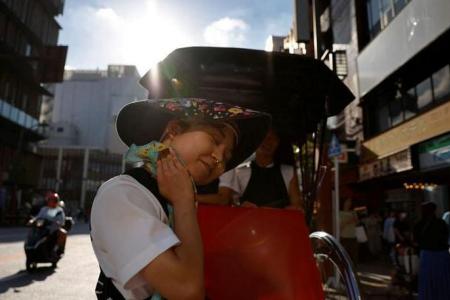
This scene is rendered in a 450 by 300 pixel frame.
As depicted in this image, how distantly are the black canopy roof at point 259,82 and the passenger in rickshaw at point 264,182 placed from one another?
38 cm

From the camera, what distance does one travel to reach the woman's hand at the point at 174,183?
120 centimetres

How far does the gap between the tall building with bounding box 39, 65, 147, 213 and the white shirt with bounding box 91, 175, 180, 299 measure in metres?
74.3

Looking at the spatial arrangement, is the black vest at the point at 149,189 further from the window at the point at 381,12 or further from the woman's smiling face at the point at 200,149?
the window at the point at 381,12

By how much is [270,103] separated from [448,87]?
977 cm

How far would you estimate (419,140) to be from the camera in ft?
40.2

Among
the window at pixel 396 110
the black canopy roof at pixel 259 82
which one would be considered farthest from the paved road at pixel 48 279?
the window at pixel 396 110

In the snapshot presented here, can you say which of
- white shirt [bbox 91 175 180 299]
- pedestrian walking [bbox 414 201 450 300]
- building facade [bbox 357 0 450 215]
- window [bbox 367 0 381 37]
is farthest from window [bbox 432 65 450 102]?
white shirt [bbox 91 175 180 299]

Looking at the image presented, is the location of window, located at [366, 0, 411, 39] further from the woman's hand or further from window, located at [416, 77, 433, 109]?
the woman's hand

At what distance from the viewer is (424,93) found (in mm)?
12781

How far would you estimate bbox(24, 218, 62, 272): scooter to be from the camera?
27.7ft

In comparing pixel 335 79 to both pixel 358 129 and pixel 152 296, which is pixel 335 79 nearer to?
pixel 152 296

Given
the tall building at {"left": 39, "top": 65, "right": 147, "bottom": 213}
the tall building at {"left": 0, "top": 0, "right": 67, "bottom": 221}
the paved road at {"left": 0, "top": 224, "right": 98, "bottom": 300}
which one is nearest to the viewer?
the paved road at {"left": 0, "top": 224, "right": 98, "bottom": 300}

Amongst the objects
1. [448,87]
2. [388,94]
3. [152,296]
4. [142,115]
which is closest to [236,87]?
[142,115]

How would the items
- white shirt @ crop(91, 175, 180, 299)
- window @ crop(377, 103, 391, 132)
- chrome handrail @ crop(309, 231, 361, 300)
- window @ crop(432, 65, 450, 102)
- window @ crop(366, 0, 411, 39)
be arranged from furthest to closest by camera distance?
window @ crop(377, 103, 391, 132) → window @ crop(366, 0, 411, 39) → window @ crop(432, 65, 450, 102) → chrome handrail @ crop(309, 231, 361, 300) → white shirt @ crop(91, 175, 180, 299)
